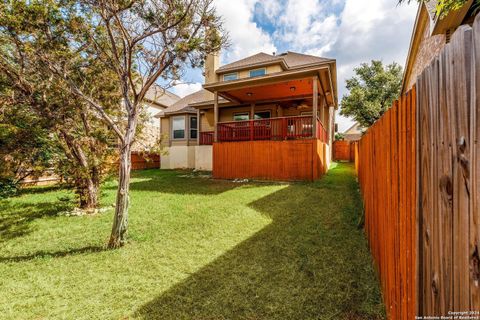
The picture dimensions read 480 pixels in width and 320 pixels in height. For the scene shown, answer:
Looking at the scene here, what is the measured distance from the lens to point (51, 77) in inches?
225

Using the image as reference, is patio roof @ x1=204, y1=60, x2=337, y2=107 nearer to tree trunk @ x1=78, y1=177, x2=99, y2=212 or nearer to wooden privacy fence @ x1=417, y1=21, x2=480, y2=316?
tree trunk @ x1=78, y1=177, x2=99, y2=212

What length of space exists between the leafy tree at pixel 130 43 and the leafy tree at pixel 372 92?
27.1m

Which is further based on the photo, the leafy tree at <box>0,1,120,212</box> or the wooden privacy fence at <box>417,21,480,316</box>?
the leafy tree at <box>0,1,120,212</box>

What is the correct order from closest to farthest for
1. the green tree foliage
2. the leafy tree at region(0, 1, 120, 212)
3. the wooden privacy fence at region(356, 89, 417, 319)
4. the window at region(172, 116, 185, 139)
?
the wooden privacy fence at region(356, 89, 417, 319)
the green tree foliage
the leafy tree at region(0, 1, 120, 212)
the window at region(172, 116, 185, 139)

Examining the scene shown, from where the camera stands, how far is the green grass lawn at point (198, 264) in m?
2.77

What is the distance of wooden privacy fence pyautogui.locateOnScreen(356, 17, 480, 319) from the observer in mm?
838

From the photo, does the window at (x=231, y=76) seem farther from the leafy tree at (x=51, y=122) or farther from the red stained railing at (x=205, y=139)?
the leafy tree at (x=51, y=122)

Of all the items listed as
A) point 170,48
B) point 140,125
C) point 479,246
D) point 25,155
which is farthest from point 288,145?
point 479,246

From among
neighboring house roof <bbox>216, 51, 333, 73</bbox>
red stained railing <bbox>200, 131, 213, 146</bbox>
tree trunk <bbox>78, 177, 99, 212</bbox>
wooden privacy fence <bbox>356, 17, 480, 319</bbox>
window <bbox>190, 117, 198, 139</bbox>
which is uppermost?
neighboring house roof <bbox>216, 51, 333, 73</bbox>

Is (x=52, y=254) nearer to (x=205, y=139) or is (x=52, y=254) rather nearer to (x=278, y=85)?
(x=278, y=85)

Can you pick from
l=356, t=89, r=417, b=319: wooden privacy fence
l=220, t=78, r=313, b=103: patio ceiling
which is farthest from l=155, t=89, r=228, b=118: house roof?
l=356, t=89, r=417, b=319: wooden privacy fence

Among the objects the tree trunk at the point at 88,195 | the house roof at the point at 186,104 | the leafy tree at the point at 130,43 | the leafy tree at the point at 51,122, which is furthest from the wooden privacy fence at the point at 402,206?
the house roof at the point at 186,104

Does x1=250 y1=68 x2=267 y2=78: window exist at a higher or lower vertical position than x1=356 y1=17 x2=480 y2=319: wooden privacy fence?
higher

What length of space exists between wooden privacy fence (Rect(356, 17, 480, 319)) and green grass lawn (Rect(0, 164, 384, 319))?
60.1 inches
